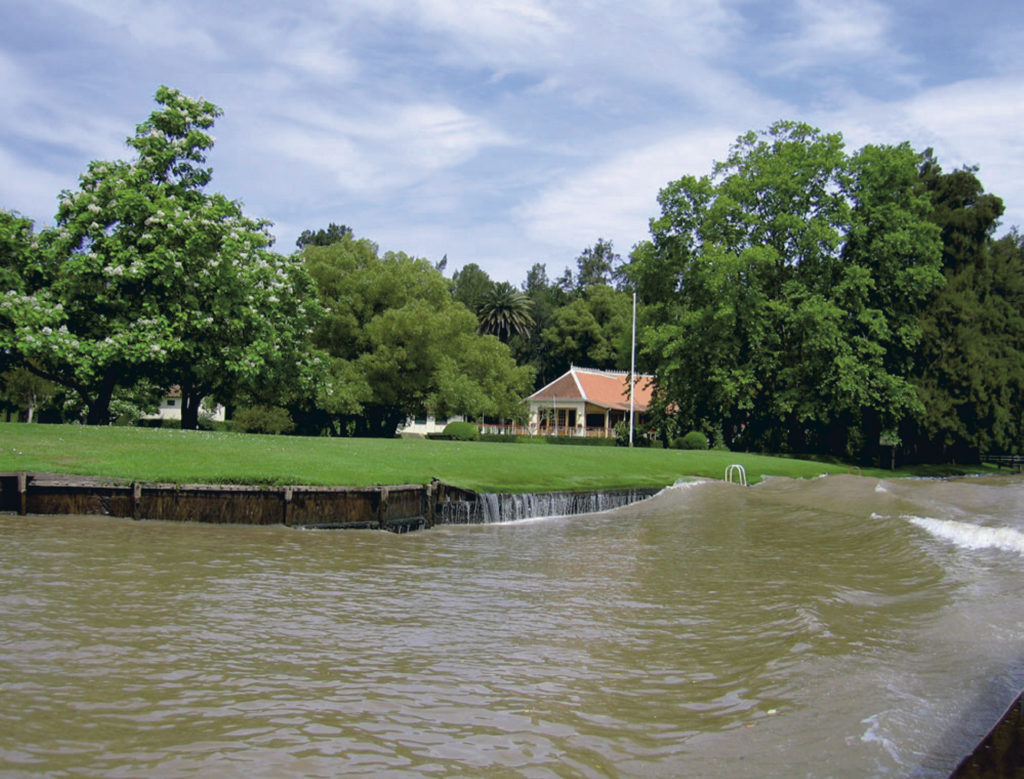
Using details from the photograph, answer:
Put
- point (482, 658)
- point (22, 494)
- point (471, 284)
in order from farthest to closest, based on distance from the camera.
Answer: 1. point (471, 284)
2. point (22, 494)
3. point (482, 658)

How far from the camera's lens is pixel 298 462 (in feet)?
69.0

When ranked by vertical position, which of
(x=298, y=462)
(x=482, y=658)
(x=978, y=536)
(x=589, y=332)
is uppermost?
(x=589, y=332)

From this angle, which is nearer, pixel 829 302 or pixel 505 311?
pixel 829 302

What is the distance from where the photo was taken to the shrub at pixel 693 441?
160 ft

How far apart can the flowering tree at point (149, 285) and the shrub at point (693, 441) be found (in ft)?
85.8

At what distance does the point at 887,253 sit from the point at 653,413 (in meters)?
16.8

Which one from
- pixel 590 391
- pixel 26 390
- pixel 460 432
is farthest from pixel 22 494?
pixel 590 391

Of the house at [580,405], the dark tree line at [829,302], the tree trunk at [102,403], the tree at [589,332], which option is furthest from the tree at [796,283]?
the tree at [589,332]

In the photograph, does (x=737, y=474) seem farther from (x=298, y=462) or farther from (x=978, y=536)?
(x=298, y=462)

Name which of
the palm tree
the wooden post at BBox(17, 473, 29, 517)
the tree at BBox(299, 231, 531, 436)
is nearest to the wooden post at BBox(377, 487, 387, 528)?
the wooden post at BBox(17, 473, 29, 517)

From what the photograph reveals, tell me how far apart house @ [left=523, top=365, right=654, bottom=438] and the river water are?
55.5m

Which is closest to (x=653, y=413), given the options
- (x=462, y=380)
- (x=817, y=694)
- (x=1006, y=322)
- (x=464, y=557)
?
(x=462, y=380)

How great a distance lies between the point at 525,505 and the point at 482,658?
1451 centimetres

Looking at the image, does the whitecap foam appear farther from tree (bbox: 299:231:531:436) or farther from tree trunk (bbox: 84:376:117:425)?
tree (bbox: 299:231:531:436)
